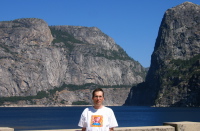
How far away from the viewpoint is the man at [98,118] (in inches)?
377

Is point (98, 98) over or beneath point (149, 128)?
over

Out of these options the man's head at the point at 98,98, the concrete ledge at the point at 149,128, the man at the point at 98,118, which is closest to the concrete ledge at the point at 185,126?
the concrete ledge at the point at 149,128

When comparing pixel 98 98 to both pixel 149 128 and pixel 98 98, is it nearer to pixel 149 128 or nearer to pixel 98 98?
pixel 98 98

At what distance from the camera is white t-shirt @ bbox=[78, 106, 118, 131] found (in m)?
9.56

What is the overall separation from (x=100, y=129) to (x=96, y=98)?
0.75 metres

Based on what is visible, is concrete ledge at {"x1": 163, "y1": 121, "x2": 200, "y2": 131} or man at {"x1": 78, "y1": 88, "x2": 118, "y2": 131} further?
concrete ledge at {"x1": 163, "y1": 121, "x2": 200, "y2": 131}

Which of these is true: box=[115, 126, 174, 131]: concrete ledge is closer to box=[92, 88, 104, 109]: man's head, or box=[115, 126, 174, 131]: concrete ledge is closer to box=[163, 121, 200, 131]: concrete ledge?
box=[163, 121, 200, 131]: concrete ledge

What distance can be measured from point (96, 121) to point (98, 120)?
53mm

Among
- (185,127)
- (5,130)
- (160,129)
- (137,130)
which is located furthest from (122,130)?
(5,130)

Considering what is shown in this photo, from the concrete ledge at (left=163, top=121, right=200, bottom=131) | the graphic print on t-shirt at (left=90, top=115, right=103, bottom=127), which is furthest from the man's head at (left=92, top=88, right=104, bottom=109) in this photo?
the concrete ledge at (left=163, top=121, right=200, bottom=131)

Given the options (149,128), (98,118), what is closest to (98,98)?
(98,118)

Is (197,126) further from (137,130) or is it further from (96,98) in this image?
(96,98)

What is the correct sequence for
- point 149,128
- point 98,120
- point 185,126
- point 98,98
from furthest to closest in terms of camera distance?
point 185,126, point 149,128, point 98,98, point 98,120

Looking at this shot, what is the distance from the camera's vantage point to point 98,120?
9586 millimetres
